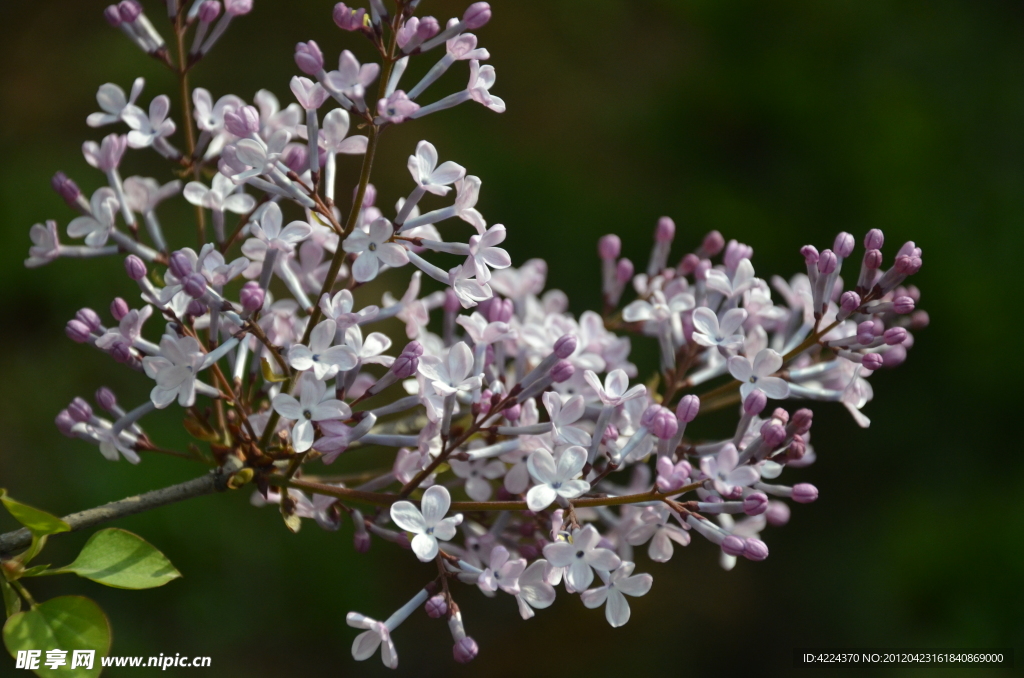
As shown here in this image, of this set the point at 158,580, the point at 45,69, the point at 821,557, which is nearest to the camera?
the point at 158,580

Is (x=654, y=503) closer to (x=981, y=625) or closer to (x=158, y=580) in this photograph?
(x=158, y=580)

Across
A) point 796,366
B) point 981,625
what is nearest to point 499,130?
point 981,625

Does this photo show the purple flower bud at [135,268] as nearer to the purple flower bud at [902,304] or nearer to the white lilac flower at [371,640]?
the white lilac flower at [371,640]

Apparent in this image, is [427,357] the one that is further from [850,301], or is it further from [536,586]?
[850,301]

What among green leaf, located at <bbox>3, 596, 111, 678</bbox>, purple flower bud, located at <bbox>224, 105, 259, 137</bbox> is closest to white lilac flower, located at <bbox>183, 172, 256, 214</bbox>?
purple flower bud, located at <bbox>224, 105, 259, 137</bbox>

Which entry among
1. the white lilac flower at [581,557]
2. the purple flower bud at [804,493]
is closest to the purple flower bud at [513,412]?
the white lilac flower at [581,557]

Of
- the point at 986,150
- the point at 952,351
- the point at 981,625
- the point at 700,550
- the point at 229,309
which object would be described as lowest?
the point at 700,550
